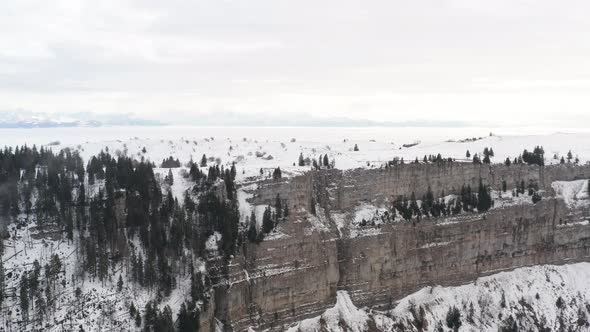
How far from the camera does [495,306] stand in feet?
251

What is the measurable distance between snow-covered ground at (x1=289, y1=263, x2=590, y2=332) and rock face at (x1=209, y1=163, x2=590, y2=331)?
52.3 inches

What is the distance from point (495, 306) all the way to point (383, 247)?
17.0 meters

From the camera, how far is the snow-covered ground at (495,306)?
6950 centimetres

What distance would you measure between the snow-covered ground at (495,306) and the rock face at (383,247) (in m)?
1.33

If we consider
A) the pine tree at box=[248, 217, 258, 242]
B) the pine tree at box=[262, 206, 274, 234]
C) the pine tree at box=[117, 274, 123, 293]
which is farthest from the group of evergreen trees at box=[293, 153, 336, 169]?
the pine tree at box=[117, 274, 123, 293]

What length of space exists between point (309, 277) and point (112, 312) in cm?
2189

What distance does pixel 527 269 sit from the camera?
271ft

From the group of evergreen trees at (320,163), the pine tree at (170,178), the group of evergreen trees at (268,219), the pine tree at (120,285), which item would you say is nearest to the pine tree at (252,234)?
the group of evergreen trees at (268,219)

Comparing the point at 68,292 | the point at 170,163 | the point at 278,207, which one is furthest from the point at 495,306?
the point at 68,292

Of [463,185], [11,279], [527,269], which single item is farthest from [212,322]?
[527,269]

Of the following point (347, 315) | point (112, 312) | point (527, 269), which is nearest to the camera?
point (112, 312)

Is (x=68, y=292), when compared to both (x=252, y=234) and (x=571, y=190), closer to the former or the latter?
(x=252, y=234)

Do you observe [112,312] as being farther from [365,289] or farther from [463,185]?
[463,185]

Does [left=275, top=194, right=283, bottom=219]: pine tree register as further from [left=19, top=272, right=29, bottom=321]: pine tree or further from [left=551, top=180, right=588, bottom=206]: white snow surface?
[left=551, top=180, right=588, bottom=206]: white snow surface
